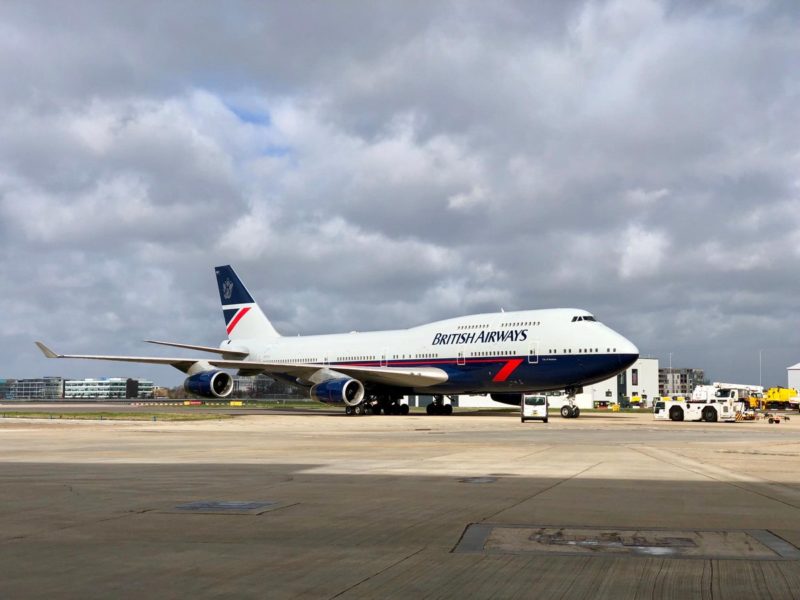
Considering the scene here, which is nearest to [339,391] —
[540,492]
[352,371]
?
[352,371]

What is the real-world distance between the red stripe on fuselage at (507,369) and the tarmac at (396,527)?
2856 cm

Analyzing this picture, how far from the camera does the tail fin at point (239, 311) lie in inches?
2714

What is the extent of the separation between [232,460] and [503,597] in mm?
13549

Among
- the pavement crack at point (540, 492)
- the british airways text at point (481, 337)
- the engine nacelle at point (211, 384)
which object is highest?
the british airways text at point (481, 337)

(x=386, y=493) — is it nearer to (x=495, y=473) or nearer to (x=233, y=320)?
(x=495, y=473)

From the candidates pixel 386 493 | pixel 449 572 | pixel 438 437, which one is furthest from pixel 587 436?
pixel 449 572

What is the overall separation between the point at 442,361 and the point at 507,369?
511 cm

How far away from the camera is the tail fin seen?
226ft

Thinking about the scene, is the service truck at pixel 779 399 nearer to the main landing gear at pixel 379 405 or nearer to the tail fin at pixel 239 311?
the main landing gear at pixel 379 405

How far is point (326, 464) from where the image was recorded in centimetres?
1733

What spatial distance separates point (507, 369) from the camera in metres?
48.6

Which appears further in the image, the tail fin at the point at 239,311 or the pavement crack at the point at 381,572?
the tail fin at the point at 239,311

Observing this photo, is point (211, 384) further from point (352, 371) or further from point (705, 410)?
point (705, 410)

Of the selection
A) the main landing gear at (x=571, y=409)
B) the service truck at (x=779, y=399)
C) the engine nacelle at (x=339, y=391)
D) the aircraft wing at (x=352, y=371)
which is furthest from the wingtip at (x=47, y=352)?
the service truck at (x=779, y=399)
